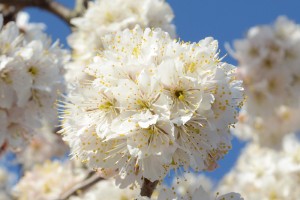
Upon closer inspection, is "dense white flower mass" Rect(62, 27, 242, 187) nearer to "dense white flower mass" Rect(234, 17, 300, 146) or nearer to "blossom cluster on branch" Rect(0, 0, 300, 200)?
"blossom cluster on branch" Rect(0, 0, 300, 200)

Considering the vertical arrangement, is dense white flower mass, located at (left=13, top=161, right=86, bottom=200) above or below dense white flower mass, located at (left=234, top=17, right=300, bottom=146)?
below

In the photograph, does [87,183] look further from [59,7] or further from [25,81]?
[59,7]

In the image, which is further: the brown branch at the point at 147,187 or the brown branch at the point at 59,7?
the brown branch at the point at 59,7

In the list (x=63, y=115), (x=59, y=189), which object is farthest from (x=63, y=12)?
(x=63, y=115)

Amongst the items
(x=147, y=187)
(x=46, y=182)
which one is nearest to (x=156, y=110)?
(x=147, y=187)

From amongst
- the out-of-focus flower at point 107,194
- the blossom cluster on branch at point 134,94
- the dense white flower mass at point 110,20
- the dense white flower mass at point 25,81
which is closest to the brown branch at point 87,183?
the blossom cluster on branch at point 134,94

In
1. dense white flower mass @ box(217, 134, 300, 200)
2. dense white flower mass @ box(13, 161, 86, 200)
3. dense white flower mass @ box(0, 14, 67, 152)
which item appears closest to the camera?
dense white flower mass @ box(0, 14, 67, 152)

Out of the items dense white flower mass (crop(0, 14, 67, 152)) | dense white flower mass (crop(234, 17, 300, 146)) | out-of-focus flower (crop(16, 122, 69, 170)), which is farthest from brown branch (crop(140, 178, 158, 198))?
out-of-focus flower (crop(16, 122, 69, 170))

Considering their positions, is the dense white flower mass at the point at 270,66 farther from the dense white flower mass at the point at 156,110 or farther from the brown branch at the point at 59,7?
the dense white flower mass at the point at 156,110
